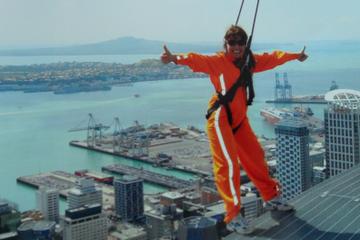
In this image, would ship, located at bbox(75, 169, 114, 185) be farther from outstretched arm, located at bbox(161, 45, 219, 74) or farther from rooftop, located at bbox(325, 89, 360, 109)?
outstretched arm, located at bbox(161, 45, 219, 74)

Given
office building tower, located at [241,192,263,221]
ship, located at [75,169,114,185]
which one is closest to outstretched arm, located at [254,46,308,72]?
office building tower, located at [241,192,263,221]

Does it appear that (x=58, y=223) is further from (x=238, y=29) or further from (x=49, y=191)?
(x=238, y=29)

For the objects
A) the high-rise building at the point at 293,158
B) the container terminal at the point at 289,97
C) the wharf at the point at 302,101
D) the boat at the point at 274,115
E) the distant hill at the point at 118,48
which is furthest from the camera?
the distant hill at the point at 118,48

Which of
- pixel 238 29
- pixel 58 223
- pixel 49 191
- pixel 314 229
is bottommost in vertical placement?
pixel 58 223

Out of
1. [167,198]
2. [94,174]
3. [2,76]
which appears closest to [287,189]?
[167,198]

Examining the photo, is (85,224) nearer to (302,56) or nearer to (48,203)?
(48,203)

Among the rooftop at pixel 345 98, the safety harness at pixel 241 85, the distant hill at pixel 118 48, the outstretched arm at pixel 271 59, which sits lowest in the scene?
the rooftop at pixel 345 98

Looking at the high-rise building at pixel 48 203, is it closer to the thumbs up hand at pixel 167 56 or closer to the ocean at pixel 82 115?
the ocean at pixel 82 115

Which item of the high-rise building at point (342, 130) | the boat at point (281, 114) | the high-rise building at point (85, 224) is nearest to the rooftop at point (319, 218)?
the high-rise building at point (85, 224)
